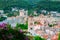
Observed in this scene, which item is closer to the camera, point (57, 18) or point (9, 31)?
point (9, 31)

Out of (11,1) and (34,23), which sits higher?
(11,1)

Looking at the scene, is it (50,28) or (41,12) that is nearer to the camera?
(50,28)

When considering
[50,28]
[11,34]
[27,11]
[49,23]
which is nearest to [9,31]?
[11,34]

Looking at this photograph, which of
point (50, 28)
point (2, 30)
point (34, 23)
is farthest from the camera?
point (34, 23)

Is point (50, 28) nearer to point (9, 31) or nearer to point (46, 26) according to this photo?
point (46, 26)

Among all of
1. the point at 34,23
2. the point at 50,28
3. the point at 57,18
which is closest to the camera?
the point at 50,28

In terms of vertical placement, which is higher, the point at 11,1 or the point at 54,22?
the point at 11,1

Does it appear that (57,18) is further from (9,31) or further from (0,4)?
(9,31)

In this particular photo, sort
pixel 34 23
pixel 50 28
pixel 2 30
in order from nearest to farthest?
pixel 2 30 < pixel 50 28 < pixel 34 23

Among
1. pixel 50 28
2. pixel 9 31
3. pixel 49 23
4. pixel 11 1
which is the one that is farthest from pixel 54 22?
pixel 9 31
